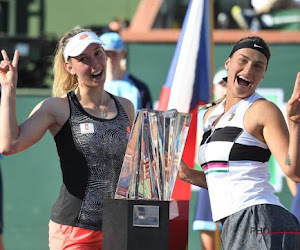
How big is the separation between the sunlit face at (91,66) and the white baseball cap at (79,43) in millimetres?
28

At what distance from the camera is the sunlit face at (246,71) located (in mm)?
3896

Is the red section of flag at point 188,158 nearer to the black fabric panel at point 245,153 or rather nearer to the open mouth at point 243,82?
the open mouth at point 243,82

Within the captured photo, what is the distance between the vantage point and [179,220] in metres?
3.88

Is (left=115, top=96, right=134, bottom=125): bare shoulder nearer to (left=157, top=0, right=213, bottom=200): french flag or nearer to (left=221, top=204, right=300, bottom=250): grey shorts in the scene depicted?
(left=221, top=204, right=300, bottom=250): grey shorts

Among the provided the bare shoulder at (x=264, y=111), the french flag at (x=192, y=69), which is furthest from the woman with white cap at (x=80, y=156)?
the french flag at (x=192, y=69)

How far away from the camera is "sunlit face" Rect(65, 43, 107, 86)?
4.32 meters

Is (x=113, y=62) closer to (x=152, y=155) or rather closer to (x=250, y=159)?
(x=152, y=155)

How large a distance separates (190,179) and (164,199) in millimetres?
377

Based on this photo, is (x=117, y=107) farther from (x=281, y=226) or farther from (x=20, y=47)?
(x=20, y=47)

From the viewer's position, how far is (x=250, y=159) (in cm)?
376

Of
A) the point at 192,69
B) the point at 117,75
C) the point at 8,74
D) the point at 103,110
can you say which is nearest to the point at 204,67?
the point at 192,69

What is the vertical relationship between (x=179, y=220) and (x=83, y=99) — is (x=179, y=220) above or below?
below

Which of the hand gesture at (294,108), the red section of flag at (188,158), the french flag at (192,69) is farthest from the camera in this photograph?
the french flag at (192,69)

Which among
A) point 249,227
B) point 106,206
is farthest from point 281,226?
point 106,206
